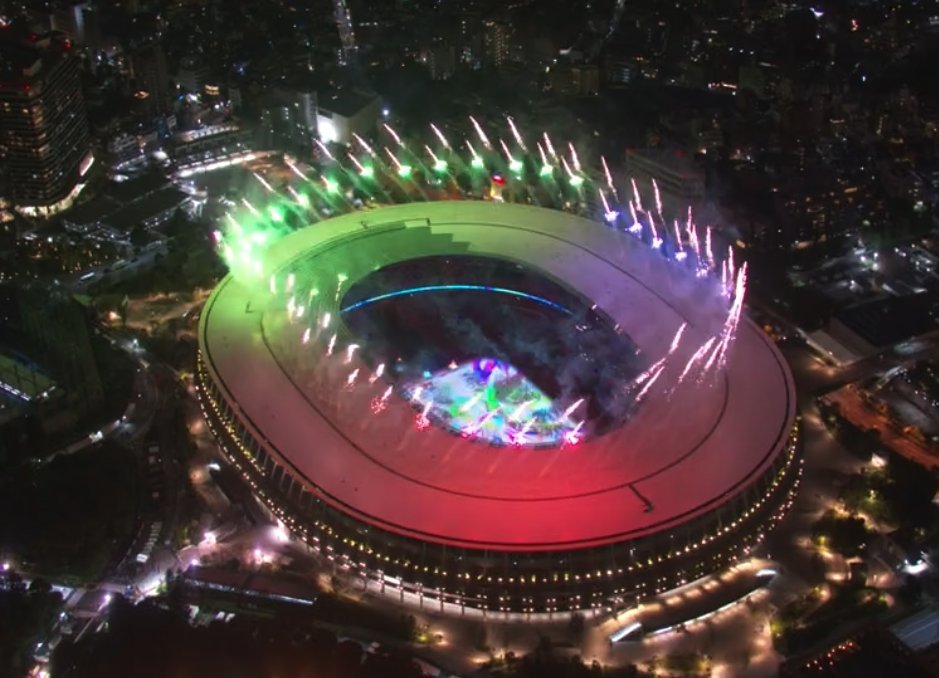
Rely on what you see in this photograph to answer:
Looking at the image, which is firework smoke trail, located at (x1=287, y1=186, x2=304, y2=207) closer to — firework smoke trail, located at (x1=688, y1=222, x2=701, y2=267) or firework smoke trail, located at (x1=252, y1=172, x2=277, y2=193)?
firework smoke trail, located at (x1=252, y1=172, x2=277, y2=193)

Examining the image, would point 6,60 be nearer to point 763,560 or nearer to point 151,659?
point 151,659

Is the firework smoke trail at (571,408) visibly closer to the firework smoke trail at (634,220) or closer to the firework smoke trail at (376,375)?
the firework smoke trail at (376,375)

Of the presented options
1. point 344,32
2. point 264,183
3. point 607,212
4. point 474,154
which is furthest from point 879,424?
point 344,32

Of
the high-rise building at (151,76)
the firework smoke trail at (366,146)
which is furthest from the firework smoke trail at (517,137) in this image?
the high-rise building at (151,76)

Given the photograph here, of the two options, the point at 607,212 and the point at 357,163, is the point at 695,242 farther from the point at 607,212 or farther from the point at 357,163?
the point at 357,163

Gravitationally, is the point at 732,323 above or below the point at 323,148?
below

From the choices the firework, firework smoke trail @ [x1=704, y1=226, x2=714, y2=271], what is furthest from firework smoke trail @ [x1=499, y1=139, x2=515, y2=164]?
firework smoke trail @ [x1=704, y1=226, x2=714, y2=271]
